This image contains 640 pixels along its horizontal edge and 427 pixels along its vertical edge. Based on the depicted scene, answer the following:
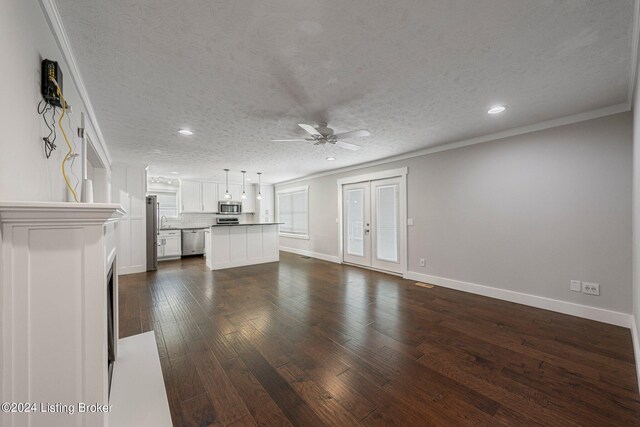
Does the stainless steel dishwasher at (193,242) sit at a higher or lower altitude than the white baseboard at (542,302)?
higher

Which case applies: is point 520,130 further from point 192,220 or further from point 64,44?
point 192,220

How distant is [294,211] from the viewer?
8.02 metres

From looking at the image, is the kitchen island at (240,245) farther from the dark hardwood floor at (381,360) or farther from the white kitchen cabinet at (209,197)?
the white kitchen cabinet at (209,197)

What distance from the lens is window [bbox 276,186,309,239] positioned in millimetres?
7477

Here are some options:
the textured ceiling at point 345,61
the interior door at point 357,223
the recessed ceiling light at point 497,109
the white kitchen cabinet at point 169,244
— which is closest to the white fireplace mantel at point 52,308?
the textured ceiling at point 345,61

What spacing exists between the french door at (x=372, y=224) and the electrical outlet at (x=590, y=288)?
98.2 inches

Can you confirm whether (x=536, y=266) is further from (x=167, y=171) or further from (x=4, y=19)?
(x=167, y=171)

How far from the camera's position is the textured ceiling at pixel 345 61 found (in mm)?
1437

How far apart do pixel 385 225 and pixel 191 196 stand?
5966 millimetres

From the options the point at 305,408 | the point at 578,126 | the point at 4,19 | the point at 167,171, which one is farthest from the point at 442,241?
the point at 167,171

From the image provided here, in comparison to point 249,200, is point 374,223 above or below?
below

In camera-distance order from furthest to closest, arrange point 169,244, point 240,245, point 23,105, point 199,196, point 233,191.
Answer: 1. point 233,191
2. point 199,196
3. point 169,244
4. point 240,245
5. point 23,105

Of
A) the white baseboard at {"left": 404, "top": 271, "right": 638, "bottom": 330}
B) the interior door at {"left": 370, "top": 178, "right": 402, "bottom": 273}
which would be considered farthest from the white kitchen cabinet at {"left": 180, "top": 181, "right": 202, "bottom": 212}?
the white baseboard at {"left": 404, "top": 271, "right": 638, "bottom": 330}

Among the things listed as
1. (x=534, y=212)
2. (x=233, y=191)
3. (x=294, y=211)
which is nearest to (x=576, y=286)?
(x=534, y=212)
